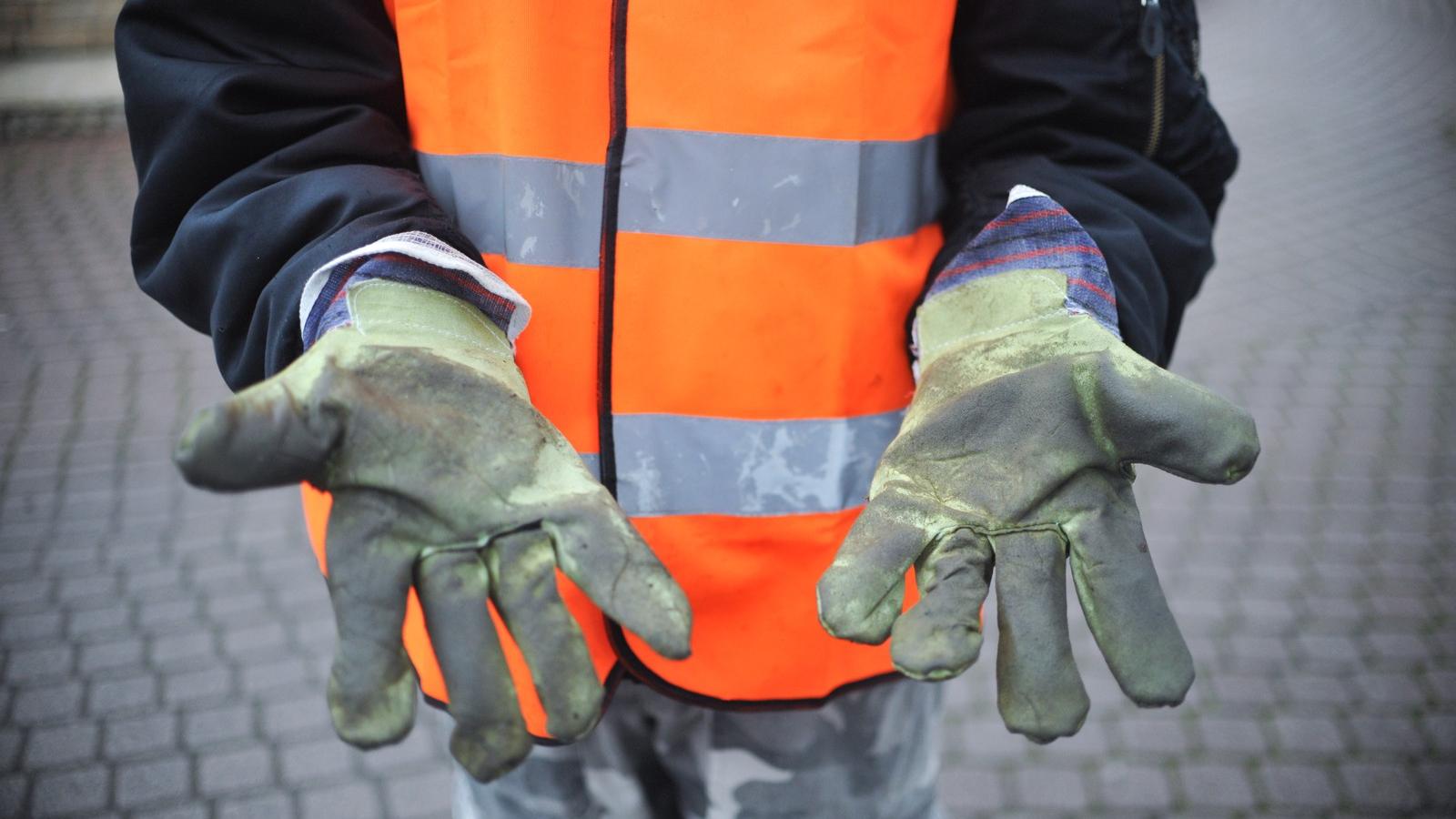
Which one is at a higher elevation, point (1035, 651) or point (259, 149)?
point (259, 149)

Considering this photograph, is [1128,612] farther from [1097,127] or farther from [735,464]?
[1097,127]

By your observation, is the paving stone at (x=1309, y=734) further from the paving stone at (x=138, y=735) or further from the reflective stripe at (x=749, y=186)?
the paving stone at (x=138, y=735)

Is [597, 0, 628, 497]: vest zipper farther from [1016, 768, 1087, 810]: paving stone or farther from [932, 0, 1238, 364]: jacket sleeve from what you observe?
[1016, 768, 1087, 810]: paving stone

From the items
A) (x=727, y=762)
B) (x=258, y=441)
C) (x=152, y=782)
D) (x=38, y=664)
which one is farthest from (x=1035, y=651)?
(x=38, y=664)

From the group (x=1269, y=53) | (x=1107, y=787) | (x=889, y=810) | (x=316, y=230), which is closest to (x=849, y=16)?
(x=316, y=230)

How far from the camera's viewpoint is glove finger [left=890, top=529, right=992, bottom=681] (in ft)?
3.26

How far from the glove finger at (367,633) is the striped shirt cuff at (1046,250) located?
722 mm

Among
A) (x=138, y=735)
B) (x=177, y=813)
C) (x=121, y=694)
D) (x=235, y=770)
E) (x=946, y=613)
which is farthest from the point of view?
(x=121, y=694)

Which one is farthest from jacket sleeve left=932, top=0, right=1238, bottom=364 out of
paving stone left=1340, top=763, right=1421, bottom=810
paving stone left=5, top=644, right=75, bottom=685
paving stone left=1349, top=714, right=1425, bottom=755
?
paving stone left=5, top=644, right=75, bottom=685

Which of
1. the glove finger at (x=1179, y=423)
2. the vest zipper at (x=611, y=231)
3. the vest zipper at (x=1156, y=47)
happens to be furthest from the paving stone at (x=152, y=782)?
the vest zipper at (x=1156, y=47)

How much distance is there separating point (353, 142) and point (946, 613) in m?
0.84

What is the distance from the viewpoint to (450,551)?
3.28ft

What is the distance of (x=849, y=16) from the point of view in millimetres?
1199

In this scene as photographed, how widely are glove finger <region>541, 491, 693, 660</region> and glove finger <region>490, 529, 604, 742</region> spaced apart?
2 cm
